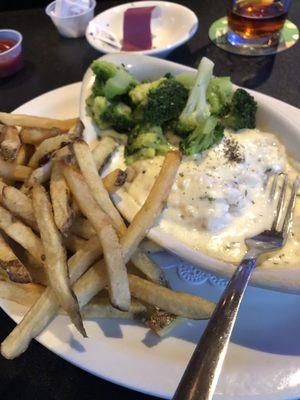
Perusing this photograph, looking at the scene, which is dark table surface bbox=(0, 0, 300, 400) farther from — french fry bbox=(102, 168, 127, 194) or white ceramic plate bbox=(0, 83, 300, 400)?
french fry bbox=(102, 168, 127, 194)

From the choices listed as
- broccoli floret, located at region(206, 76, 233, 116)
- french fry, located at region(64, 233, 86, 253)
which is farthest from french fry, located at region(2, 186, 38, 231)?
broccoli floret, located at region(206, 76, 233, 116)

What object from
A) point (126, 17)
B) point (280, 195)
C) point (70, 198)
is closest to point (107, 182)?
point (70, 198)

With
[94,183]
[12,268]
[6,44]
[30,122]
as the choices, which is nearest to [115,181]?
[94,183]

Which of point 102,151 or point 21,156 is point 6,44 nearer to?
point 21,156

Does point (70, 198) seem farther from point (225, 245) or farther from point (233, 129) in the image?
point (233, 129)

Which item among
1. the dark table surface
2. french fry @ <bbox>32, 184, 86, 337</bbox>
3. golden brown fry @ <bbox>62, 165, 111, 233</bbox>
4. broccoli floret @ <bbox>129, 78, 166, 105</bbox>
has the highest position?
broccoli floret @ <bbox>129, 78, 166, 105</bbox>
